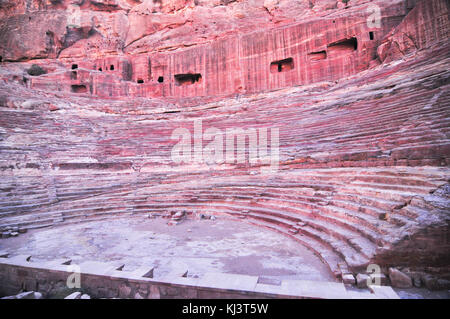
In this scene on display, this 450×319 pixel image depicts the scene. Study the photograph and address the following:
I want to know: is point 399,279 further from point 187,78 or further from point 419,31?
point 187,78

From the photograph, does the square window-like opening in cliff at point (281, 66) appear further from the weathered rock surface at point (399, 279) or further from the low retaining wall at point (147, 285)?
the low retaining wall at point (147, 285)

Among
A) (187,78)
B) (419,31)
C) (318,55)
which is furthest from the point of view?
(187,78)

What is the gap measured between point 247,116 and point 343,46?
995 centimetres

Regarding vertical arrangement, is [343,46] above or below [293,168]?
above

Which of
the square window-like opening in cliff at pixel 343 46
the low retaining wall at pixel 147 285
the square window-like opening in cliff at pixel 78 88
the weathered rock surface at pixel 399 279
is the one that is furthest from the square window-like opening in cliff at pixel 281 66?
the low retaining wall at pixel 147 285

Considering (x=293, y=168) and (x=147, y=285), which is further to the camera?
(x=293, y=168)

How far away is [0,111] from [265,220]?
1769 centimetres

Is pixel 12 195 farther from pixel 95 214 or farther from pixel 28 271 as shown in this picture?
pixel 28 271

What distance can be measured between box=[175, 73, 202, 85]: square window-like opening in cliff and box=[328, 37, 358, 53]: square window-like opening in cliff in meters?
12.4

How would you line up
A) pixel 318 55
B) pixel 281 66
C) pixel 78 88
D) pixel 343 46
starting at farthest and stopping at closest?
1. pixel 78 88
2. pixel 281 66
3. pixel 318 55
4. pixel 343 46

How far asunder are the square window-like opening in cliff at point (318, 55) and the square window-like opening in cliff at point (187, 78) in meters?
10.7

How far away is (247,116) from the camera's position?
15.6 meters

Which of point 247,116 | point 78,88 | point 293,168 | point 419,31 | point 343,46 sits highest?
point 343,46

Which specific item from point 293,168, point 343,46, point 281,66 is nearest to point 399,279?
point 293,168
